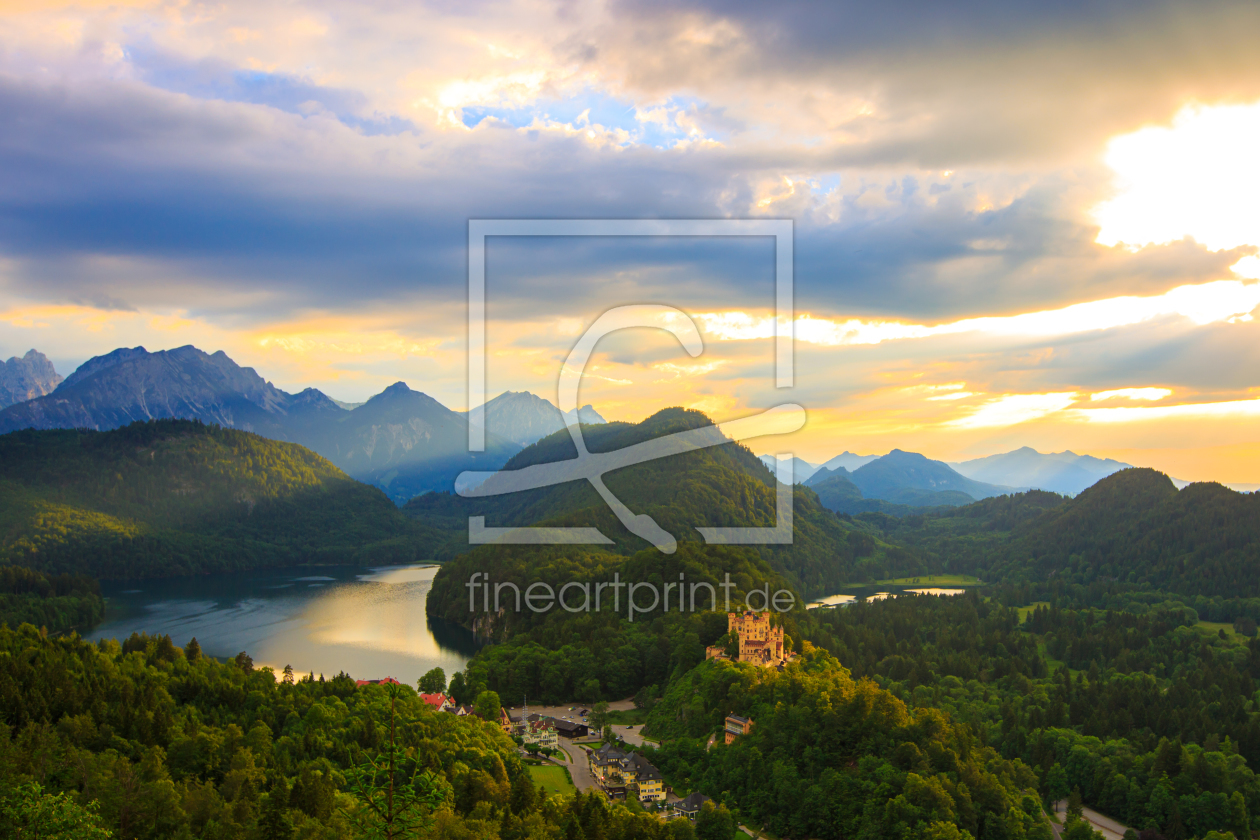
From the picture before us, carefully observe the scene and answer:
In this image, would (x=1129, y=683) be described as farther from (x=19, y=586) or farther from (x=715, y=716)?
(x=19, y=586)

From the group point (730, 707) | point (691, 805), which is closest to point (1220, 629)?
point (730, 707)

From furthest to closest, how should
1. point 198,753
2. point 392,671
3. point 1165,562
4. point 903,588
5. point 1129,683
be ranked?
point 903,588, point 1165,562, point 392,671, point 1129,683, point 198,753

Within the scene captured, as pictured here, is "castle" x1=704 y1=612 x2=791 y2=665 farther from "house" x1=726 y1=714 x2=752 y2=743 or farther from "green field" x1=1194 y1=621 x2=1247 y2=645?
"green field" x1=1194 y1=621 x2=1247 y2=645

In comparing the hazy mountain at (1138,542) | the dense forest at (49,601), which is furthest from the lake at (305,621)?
the hazy mountain at (1138,542)

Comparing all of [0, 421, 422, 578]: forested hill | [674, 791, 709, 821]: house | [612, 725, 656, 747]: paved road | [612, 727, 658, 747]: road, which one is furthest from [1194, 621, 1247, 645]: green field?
[0, 421, 422, 578]: forested hill

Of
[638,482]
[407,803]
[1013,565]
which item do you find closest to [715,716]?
[407,803]

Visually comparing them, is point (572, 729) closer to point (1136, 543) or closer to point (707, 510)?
point (707, 510)
